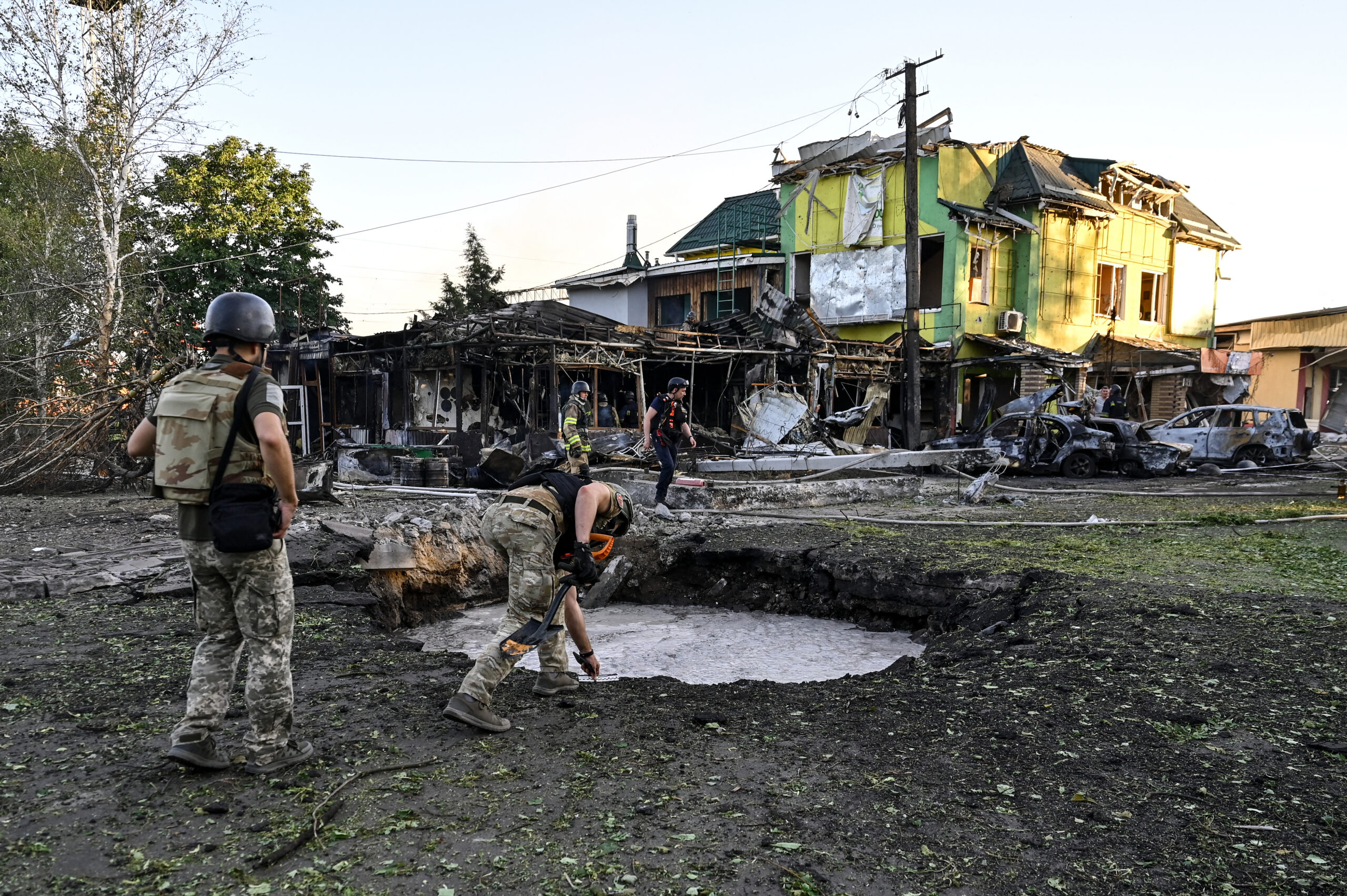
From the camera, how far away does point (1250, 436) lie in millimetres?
18375

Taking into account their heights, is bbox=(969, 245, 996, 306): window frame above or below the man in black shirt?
above

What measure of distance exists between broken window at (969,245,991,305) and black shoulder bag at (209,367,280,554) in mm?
24368

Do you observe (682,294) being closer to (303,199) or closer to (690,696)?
(303,199)

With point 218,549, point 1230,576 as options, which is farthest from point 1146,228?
point 218,549

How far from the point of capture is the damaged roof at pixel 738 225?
29.5 meters

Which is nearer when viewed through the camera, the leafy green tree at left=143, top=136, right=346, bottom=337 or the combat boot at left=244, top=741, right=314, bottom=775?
the combat boot at left=244, top=741, right=314, bottom=775

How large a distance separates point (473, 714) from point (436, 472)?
12.0 meters

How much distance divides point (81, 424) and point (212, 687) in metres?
10.4

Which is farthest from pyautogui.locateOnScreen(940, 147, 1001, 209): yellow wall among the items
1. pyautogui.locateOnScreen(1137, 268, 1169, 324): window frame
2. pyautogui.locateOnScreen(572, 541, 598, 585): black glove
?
pyautogui.locateOnScreen(572, 541, 598, 585): black glove

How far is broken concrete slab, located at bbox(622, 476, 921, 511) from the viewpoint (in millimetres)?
11844

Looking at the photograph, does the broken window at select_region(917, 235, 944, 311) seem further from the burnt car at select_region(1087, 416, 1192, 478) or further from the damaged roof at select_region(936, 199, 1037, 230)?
the burnt car at select_region(1087, 416, 1192, 478)

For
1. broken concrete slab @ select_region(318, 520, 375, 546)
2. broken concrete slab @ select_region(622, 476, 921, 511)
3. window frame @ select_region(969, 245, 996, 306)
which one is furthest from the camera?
window frame @ select_region(969, 245, 996, 306)

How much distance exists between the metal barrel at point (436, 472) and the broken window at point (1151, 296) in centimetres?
2494

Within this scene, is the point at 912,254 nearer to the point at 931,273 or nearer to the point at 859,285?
the point at 859,285
